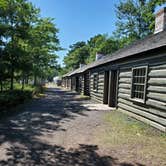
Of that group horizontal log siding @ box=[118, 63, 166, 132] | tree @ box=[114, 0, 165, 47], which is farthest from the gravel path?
tree @ box=[114, 0, 165, 47]

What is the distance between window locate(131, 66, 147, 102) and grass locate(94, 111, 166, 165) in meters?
1.58

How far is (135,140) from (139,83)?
12.5 feet

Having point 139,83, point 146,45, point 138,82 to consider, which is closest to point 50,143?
point 139,83

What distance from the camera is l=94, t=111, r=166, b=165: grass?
514 cm

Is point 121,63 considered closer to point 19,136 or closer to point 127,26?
point 19,136

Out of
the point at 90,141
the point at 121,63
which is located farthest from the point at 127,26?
the point at 90,141

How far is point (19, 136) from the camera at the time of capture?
6598mm

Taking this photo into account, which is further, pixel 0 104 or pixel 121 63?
pixel 121 63

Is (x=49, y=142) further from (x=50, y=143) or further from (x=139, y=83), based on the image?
(x=139, y=83)

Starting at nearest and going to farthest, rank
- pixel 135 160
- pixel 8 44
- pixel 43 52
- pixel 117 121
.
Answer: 1. pixel 135 160
2. pixel 117 121
3. pixel 8 44
4. pixel 43 52

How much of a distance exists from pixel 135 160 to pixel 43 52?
2399cm

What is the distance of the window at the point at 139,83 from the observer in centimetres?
917

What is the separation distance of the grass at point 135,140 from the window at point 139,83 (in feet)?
5.20

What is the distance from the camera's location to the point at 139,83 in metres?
9.56
